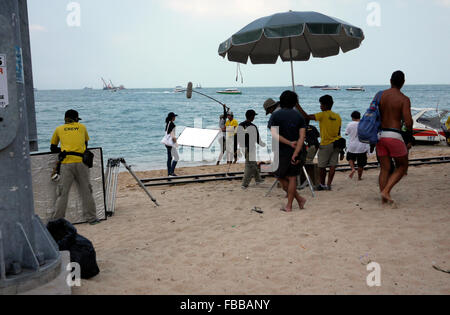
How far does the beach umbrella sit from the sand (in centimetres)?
276

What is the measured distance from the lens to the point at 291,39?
27.9ft

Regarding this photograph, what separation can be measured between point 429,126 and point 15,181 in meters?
18.5

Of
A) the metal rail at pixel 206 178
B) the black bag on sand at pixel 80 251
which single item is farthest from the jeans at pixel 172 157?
the black bag on sand at pixel 80 251

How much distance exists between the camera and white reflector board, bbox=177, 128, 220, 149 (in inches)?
464

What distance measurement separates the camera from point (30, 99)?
340 cm

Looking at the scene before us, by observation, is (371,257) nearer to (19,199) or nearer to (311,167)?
(19,199)

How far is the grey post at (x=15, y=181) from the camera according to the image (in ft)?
9.34

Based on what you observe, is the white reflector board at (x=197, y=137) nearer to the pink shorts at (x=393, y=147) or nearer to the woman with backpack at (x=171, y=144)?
the woman with backpack at (x=171, y=144)

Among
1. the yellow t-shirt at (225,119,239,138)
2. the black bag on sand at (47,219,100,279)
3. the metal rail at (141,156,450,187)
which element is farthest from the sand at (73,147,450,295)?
the yellow t-shirt at (225,119,239,138)

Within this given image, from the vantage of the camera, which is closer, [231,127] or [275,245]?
[275,245]

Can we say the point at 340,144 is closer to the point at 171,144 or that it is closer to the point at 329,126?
the point at 329,126

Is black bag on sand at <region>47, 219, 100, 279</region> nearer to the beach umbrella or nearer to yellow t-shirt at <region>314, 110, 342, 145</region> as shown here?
the beach umbrella

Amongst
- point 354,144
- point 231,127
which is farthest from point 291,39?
point 231,127
